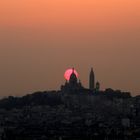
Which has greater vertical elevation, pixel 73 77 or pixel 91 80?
pixel 91 80

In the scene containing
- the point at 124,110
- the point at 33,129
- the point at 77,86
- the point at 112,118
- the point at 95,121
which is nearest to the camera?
the point at 33,129

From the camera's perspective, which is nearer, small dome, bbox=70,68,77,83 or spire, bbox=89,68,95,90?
small dome, bbox=70,68,77,83

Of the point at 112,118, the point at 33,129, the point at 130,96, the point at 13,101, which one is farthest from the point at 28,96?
the point at 33,129

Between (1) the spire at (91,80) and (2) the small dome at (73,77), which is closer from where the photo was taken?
(2) the small dome at (73,77)

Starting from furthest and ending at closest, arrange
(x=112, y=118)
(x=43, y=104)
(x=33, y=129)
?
1. (x=43, y=104)
2. (x=112, y=118)
3. (x=33, y=129)

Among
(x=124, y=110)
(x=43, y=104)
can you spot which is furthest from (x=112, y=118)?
(x=43, y=104)

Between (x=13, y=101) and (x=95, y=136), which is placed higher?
(x=13, y=101)

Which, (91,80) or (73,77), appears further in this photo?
(91,80)

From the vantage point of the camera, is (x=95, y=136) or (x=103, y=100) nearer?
(x=95, y=136)

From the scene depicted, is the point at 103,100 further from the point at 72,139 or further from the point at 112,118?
the point at 72,139
